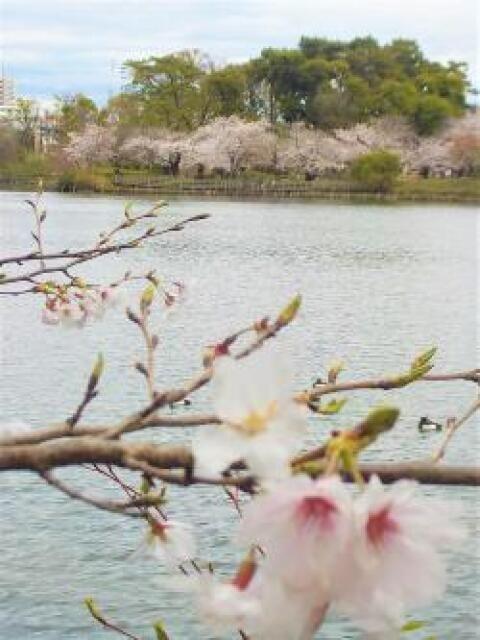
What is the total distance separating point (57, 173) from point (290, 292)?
142ft

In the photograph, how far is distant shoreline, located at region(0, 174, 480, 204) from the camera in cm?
5666

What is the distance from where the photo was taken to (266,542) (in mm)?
766

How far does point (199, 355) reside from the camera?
45.5 ft

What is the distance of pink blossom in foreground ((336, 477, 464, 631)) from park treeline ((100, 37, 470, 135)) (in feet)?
212

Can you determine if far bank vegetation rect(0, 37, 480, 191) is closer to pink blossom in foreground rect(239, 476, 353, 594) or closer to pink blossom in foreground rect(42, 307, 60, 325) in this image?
pink blossom in foreground rect(42, 307, 60, 325)

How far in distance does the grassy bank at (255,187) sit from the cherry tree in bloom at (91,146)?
8.57ft

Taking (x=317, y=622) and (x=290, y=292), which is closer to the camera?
(x=317, y=622)

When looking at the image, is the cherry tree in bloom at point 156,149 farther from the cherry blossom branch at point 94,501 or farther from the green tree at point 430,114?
the cherry blossom branch at point 94,501

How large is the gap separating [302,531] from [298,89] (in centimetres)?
6824

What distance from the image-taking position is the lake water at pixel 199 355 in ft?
21.4

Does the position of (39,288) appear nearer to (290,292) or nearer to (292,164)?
(290,292)

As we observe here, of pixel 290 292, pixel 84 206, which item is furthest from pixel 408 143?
pixel 290 292

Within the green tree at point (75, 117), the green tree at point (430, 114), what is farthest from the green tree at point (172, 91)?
the green tree at point (430, 114)

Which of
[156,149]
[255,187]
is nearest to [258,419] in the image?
[255,187]
